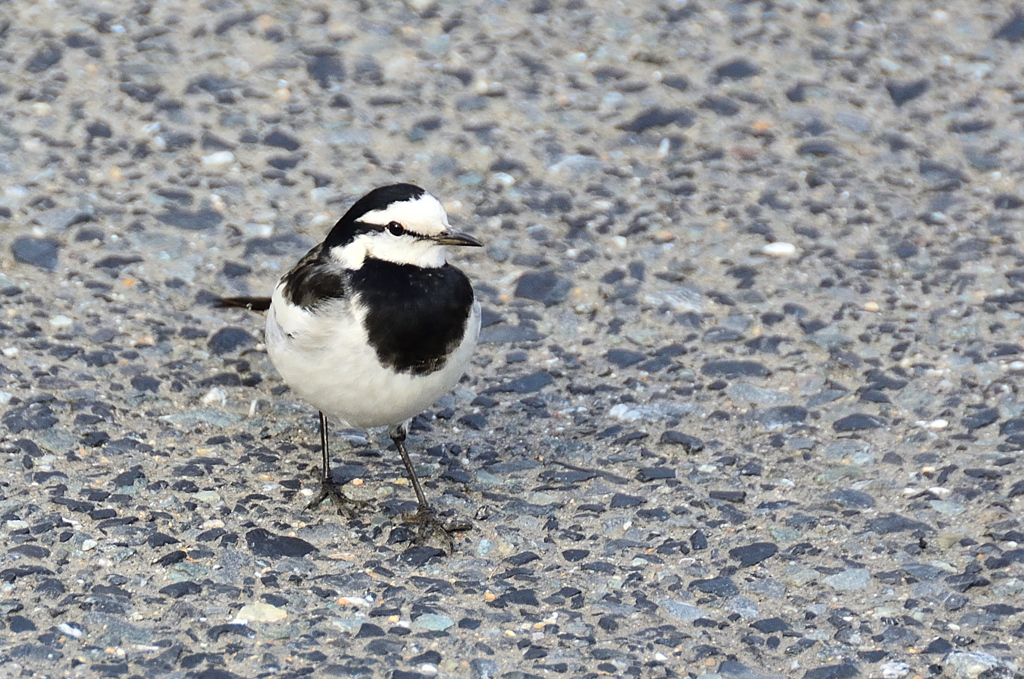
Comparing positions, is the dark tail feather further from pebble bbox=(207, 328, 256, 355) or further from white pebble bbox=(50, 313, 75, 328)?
white pebble bbox=(50, 313, 75, 328)

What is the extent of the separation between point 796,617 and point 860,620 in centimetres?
20

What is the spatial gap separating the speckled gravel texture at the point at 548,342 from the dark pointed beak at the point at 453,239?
0.94 metres

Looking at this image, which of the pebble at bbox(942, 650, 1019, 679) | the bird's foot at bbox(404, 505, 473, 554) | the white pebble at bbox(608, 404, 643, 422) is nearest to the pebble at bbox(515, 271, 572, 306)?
the white pebble at bbox(608, 404, 643, 422)

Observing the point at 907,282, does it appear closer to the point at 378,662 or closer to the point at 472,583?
the point at 472,583

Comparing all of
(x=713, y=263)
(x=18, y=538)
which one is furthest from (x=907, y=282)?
(x=18, y=538)

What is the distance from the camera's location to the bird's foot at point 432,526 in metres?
4.61

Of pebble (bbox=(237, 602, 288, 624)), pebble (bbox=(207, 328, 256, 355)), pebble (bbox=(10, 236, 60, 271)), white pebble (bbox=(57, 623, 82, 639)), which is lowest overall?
pebble (bbox=(207, 328, 256, 355))

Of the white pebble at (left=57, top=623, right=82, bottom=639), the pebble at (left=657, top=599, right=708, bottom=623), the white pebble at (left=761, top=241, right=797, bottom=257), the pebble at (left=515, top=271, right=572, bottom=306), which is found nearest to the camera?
the white pebble at (left=57, top=623, right=82, bottom=639)

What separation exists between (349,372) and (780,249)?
8.76 feet

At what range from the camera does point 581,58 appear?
7496mm

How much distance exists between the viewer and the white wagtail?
14.8 ft

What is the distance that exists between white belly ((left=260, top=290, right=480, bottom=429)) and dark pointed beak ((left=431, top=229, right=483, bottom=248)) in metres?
0.25

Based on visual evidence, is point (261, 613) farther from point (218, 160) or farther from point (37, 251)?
point (218, 160)

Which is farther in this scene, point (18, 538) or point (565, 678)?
point (18, 538)
